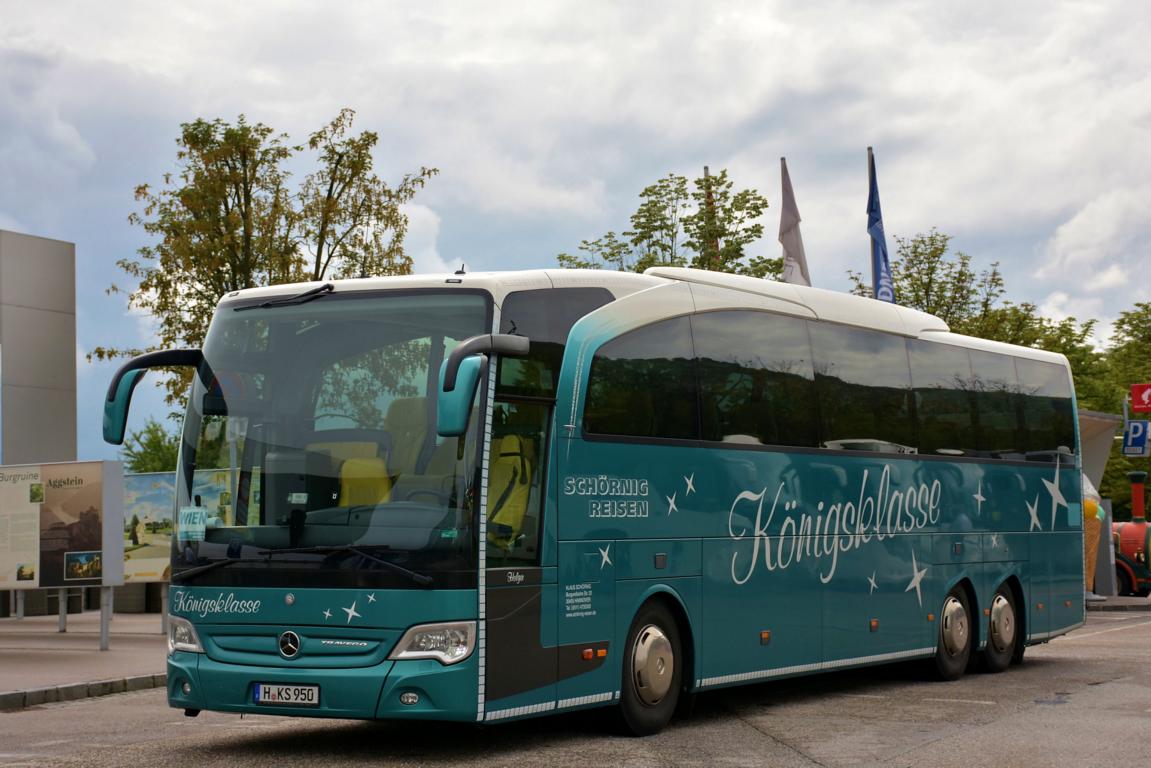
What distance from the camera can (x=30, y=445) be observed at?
93.4 feet

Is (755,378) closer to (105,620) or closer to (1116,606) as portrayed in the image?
(105,620)

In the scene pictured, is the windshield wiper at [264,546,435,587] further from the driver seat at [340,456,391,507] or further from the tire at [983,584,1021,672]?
the tire at [983,584,1021,672]

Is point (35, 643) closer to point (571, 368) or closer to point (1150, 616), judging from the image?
point (571, 368)

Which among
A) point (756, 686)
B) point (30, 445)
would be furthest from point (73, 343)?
point (756, 686)

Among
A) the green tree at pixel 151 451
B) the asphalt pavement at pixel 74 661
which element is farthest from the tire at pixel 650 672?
the green tree at pixel 151 451

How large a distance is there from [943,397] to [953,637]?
8.55 feet

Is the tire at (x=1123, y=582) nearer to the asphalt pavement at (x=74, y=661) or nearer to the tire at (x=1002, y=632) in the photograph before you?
the tire at (x=1002, y=632)

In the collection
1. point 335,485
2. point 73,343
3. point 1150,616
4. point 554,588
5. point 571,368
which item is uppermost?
point 73,343

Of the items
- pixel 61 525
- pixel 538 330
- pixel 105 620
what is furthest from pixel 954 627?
pixel 61 525

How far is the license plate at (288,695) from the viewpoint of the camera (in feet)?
33.4

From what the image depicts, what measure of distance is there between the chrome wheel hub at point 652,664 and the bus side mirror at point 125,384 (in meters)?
3.88

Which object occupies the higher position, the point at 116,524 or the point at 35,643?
the point at 116,524

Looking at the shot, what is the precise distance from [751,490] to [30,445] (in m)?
18.9

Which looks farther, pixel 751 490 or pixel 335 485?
pixel 751 490
